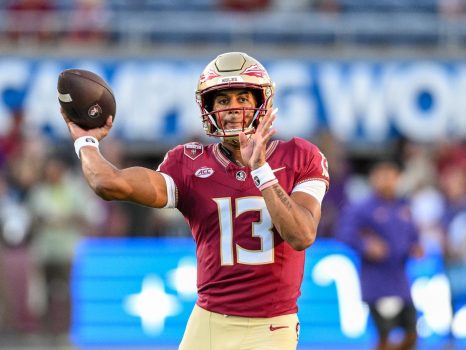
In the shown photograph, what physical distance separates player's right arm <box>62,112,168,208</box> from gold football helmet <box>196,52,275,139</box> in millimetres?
336

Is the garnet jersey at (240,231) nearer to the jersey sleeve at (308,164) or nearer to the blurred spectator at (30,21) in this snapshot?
the jersey sleeve at (308,164)

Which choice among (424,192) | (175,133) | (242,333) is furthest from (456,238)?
(242,333)

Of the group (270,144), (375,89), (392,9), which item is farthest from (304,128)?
(270,144)

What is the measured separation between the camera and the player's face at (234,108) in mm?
5207

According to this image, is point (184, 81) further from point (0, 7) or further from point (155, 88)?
point (0, 7)

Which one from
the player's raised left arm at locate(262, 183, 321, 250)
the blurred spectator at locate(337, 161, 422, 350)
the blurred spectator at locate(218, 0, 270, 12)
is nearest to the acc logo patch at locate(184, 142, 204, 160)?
the player's raised left arm at locate(262, 183, 321, 250)

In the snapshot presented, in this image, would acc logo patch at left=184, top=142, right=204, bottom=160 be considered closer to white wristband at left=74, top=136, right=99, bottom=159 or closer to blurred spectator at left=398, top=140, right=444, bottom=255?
white wristband at left=74, top=136, right=99, bottom=159

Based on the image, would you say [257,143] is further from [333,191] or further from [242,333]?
[333,191]

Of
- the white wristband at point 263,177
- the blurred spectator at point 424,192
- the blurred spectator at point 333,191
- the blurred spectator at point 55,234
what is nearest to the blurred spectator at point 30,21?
the blurred spectator at point 55,234

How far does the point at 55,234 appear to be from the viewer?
1132cm

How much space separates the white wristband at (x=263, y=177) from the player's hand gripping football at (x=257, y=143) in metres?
0.02

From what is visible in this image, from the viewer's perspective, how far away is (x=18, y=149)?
1295 centimetres

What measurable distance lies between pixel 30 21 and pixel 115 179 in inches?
384

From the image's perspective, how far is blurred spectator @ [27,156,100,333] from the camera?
11.2 metres
